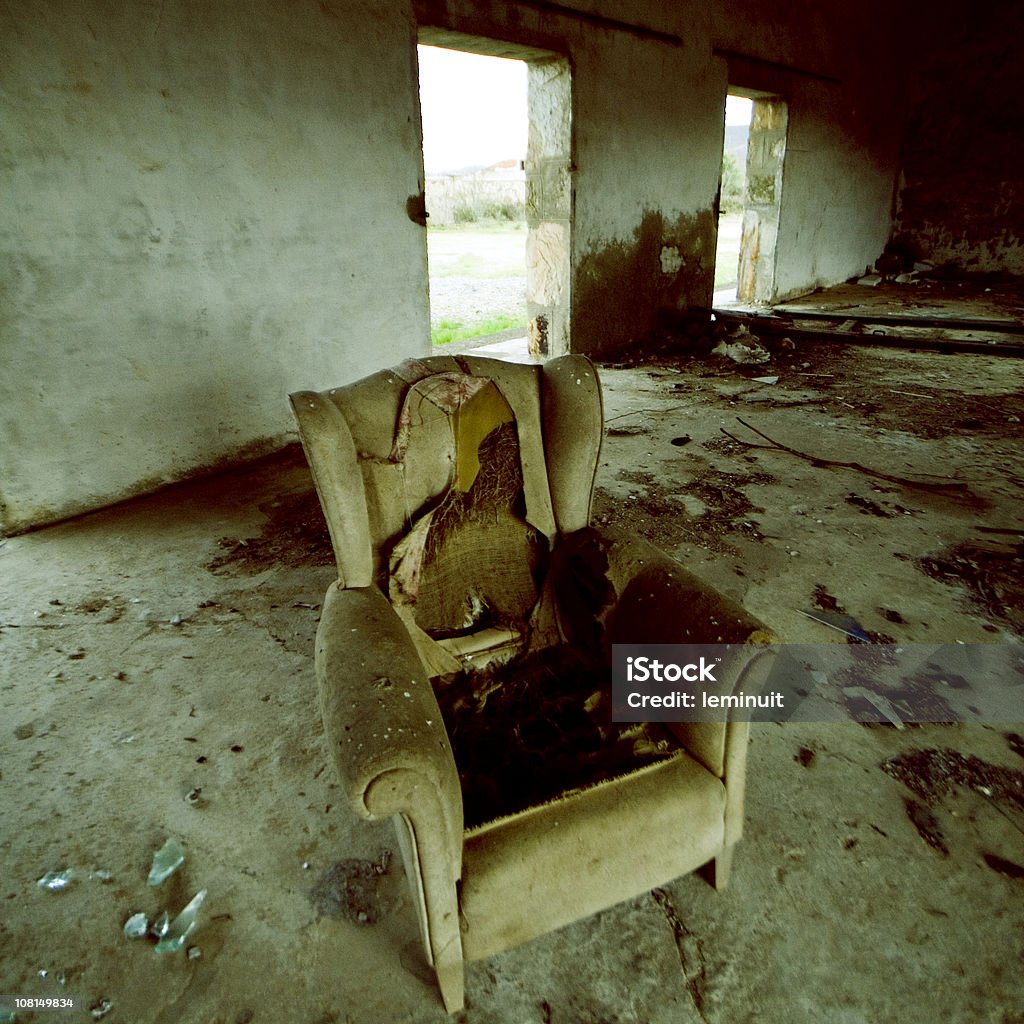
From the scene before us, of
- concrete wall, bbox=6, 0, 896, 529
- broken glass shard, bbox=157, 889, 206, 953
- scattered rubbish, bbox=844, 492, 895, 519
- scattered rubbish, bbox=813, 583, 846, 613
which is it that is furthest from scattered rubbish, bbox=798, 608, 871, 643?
concrete wall, bbox=6, 0, 896, 529

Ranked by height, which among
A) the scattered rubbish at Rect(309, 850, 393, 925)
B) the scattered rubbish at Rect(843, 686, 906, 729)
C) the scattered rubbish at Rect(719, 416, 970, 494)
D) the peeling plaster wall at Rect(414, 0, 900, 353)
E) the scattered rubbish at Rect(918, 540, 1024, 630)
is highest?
the peeling plaster wall at Rect(414, 0, 900, 353)

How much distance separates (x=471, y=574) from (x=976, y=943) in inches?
50.3

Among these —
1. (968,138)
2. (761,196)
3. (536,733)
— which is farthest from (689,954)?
(968,138)

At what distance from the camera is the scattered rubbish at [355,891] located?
4.65 feet

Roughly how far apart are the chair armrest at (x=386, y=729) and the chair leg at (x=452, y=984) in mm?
207

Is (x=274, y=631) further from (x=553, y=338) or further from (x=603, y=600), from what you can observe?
(x=553, y=338)

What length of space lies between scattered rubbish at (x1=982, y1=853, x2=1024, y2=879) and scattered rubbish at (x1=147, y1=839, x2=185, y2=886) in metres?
1.78

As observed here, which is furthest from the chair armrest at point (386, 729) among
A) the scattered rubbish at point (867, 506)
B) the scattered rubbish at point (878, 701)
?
the scattered rubbish at point (867, 506)

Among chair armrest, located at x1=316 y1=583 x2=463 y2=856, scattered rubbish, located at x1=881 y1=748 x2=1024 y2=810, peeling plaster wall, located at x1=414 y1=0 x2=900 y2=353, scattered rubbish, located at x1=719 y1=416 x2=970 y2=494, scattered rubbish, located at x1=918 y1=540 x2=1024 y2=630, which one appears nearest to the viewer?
chair armrest, located at x1=316 y1=583 x2=463 y2=856

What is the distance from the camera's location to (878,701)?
6.55 ft

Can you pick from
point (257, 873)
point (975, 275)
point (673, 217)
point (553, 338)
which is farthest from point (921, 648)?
point (975, 275)

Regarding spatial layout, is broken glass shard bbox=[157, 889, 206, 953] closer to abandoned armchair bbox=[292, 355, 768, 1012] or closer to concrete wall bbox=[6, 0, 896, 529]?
abandoned armchair bbox=[292, 355, 768, 1012]

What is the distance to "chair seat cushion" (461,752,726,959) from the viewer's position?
114 centimetres

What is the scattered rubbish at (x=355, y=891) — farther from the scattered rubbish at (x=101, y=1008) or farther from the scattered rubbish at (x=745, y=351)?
the scattered rubbish at (x=745, y=351)
